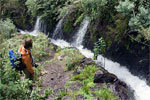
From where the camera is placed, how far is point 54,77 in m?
7.39

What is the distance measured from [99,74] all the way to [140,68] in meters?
2.29

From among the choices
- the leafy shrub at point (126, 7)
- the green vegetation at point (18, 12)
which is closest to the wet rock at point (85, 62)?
the leafy shrub at point (126, 7)

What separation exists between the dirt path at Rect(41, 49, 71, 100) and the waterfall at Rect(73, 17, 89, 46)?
3.10 metres

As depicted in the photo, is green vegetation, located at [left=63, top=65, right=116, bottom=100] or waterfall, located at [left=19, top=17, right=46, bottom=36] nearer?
green vegetation, located at [left=63, top=65, right=116, bottom=100]

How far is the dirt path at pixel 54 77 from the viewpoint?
647cm

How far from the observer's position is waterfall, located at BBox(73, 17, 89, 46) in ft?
36.3

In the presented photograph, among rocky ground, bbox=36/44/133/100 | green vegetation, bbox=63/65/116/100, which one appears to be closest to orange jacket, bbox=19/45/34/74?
rocky ground, bbox=36/44/133/100

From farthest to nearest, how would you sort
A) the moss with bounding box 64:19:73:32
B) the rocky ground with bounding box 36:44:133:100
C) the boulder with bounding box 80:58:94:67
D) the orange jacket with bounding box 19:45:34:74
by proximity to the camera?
the moss with bounding box 64:19:73:32 → the boulder with bounding box 80:58:94:67 → the rocky ground with bounding box 36:44:133:100 → the orange jacket with bounding box 19:45:34:74

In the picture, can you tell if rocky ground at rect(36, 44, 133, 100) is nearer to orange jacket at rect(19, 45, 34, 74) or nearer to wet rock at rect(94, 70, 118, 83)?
wet rock at rect(94, 70, 118, 83)

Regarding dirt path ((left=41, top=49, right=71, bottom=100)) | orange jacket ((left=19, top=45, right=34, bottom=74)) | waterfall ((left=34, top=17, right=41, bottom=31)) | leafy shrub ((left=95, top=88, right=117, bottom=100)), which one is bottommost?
dirt path ((left=41, top=49, right=71, bottom=100))

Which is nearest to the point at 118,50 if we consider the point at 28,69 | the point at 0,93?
the point at 28,69

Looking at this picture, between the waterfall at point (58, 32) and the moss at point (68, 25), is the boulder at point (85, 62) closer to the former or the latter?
the moss at point (68, 25)

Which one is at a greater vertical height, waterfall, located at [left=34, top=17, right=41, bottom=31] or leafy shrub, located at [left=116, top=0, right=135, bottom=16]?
leafy shrub, located at [left=116, top=0, right=135, bottom=16]

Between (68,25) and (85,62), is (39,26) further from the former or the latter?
(85,62)
